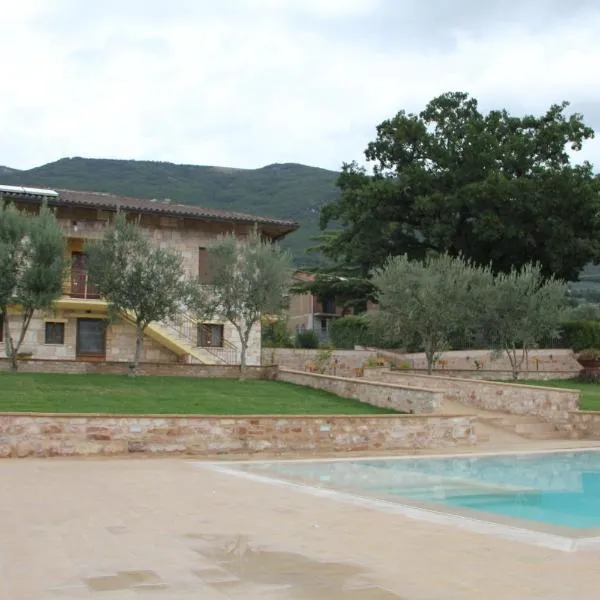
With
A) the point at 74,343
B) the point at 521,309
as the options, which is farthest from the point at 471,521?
the point at 74,343

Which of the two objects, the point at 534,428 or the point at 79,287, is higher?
the point at 79,287

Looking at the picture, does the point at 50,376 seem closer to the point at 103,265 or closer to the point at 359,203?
the point at 103,265

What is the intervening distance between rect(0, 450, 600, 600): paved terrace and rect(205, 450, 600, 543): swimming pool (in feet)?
4.17

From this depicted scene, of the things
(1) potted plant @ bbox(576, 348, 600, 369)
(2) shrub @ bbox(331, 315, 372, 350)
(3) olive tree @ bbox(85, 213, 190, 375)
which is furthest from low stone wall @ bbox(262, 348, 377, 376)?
(3) olive tree @ bbox(85, 213, 190, 375)

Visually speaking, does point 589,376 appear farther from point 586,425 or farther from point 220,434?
point 220,434

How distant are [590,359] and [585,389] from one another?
493 cm

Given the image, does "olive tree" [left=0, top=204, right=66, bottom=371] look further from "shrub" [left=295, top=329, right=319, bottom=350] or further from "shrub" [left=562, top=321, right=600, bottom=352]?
"shrub" [left=562, top=321, right=600, bottom=352]

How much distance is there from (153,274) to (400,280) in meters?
8.52

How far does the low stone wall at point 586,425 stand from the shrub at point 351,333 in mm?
18744

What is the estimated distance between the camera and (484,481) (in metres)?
13.5

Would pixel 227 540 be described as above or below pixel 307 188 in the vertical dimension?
below

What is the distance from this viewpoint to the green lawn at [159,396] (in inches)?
708

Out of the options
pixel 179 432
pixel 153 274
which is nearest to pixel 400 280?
pixel 153 274

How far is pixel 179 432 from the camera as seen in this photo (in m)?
15.6
